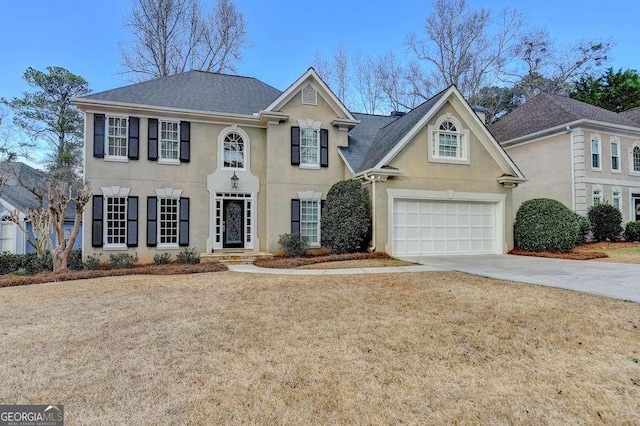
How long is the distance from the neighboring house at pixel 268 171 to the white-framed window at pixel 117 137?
4 cm

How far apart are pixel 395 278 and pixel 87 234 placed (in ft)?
35.2

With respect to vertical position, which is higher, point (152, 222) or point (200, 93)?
point (200, 93)

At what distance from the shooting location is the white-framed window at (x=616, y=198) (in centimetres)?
1917

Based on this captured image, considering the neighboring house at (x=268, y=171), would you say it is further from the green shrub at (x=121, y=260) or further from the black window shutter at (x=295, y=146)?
the green shrub at (x=121, y=260)

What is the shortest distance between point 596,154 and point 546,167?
2.24 m

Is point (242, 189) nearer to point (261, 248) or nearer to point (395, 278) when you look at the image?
point (261, 248)

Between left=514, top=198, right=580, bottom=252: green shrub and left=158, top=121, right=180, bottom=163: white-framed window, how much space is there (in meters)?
13.8

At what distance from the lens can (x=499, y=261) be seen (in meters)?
12.4

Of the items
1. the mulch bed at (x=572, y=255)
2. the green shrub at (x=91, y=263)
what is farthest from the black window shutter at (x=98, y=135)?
the mulch bed at (x=572, y=255)

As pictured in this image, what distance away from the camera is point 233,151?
1482 centimetres

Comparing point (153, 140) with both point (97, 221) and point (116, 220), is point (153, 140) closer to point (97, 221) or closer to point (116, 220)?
point (116, 220)

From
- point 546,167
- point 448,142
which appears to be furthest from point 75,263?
point 546,167

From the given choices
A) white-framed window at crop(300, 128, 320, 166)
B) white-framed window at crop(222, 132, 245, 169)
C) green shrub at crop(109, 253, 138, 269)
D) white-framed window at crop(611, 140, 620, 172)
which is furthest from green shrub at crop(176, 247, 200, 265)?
white-framed window at crop(611, 140, 620, 172)

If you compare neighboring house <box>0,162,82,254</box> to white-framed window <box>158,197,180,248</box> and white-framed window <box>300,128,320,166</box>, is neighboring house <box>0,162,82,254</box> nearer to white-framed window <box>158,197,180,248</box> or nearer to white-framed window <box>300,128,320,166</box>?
white-framed window <box>158,197,180,248</box>
